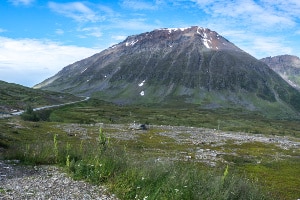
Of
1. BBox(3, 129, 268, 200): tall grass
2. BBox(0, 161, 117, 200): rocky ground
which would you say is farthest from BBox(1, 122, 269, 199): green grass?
BBox(0, 161, 117, 200): rocky ground

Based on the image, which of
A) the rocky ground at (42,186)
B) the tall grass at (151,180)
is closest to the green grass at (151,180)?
the tall grass at (151,180)

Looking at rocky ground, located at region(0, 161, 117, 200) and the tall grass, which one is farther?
the tall grass

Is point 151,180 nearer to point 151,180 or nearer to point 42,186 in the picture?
point 151,180

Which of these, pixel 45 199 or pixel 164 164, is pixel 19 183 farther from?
pixel 164 164

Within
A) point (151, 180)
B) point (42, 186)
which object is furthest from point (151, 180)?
point (42, 186)

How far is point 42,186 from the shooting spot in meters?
24.5

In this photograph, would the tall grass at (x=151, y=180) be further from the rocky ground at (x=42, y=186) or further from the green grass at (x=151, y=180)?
the rocky ground at (x=42, y=186)

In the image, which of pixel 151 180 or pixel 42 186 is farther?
pixel 151 180

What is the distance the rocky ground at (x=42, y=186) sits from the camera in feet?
74.0

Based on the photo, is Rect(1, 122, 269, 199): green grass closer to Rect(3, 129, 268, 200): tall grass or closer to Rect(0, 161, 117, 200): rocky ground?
Rect(3, 129, 268, 200): tall grass

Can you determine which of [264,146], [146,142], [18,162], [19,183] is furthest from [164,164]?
[264,146]

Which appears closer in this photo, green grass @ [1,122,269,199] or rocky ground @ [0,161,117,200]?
rocky ground @ [0,161,117,200]

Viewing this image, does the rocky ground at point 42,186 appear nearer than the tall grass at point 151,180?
Yes

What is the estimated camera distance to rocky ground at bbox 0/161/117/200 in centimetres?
2255
